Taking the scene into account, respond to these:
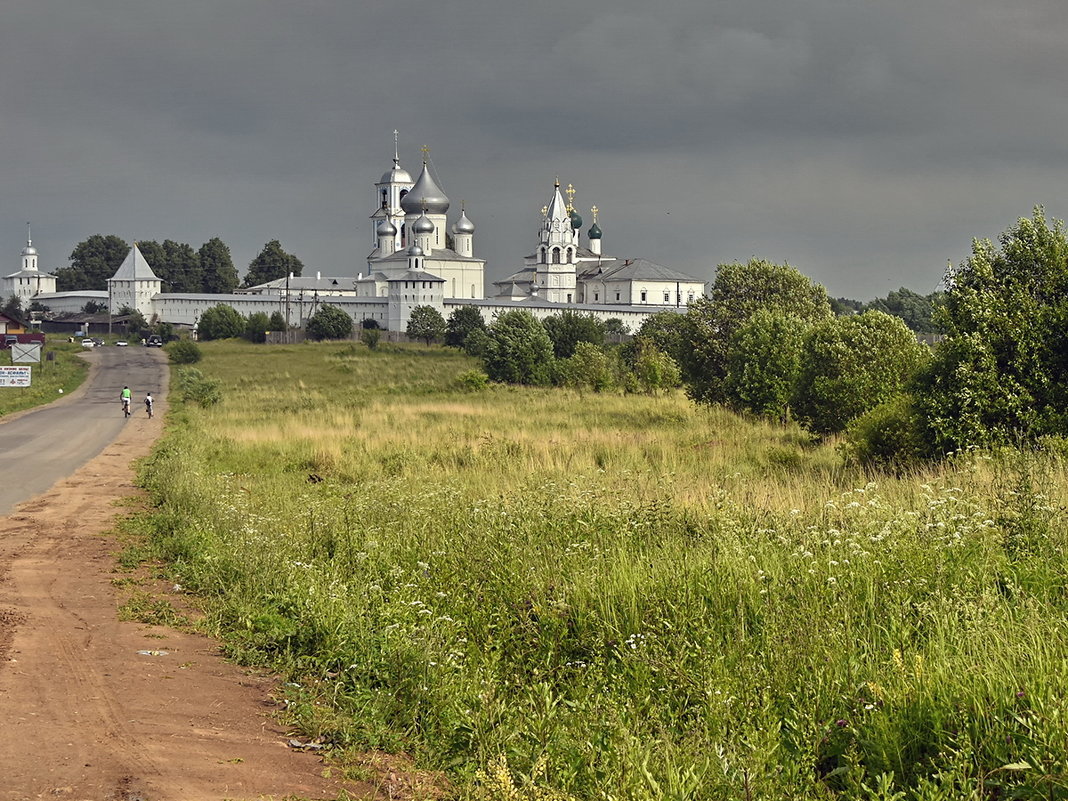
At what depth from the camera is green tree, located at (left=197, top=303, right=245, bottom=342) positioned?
100750 mm

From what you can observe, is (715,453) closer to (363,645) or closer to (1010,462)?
(1010,462)

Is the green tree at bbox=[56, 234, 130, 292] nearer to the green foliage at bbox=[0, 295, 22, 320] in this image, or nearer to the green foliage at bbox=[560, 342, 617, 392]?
the green foliage at bbox=[0, 295, 22, 320]

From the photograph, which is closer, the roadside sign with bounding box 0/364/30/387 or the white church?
the roadside sign with bounding box 0/364/30/387

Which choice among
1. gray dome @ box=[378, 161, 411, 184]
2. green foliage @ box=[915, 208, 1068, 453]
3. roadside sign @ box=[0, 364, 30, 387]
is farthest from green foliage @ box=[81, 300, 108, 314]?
green foliage @ box=[915, 208, 1068, 453]

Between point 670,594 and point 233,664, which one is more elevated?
point 670,594

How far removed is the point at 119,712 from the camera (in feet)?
19.1

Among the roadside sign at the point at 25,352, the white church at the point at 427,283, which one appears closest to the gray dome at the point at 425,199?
the white church at the point at 427,283

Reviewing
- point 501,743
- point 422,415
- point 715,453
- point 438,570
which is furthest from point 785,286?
point 501,743

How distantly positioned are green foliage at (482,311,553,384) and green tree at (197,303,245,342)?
47.0 meters

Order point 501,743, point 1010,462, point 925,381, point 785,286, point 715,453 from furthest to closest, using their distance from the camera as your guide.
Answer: point 785,286, point 715,453, point 925,381, point 1010,462, point 501,743

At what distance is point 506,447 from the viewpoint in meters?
21.1

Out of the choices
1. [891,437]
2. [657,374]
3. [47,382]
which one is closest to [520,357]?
[657,374]

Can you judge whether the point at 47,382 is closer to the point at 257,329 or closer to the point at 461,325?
the point at 461,325

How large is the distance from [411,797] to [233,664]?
2.56m
